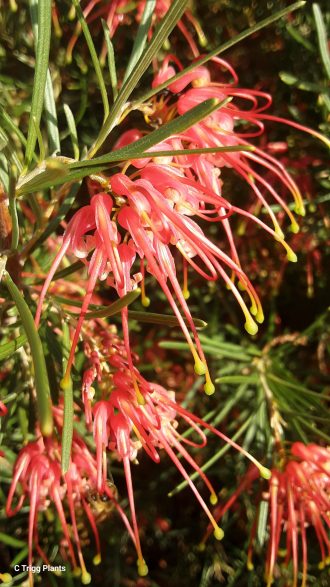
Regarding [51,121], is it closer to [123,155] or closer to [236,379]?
[123,155]

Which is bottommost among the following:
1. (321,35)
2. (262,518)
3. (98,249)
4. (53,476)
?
(262,518)

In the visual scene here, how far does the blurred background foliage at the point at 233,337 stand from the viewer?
90cm

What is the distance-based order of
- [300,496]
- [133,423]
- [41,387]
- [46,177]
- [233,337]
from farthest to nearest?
[233,337], [300,496], [133,423], [46,177], [41,387]

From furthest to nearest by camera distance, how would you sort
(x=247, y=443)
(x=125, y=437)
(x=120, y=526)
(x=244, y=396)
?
1. (x=120, y=526)
2. (x=244, y=396)
3. (x=247, y=443)
4. (x=125, y=437)

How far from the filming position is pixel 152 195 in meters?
A: 0.51

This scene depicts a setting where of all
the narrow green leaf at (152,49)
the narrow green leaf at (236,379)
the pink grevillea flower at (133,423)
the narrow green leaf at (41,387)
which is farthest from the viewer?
the narrow green leaf at (236,379)

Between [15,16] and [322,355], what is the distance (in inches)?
31.7

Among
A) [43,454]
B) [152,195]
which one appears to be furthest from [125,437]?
[152,195]

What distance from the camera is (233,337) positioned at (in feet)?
3.72

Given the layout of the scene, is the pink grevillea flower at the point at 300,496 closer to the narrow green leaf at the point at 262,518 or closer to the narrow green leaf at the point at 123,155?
the narrow green leaf at the point at 262,518

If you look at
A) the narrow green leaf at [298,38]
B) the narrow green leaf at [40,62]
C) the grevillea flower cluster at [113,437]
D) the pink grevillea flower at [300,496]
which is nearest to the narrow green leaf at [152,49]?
the narrow green leaf at [40,62]

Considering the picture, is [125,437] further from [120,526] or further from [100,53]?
[100,53]

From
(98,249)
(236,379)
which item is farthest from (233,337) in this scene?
(98,249)

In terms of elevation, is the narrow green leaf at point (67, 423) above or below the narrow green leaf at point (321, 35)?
below
